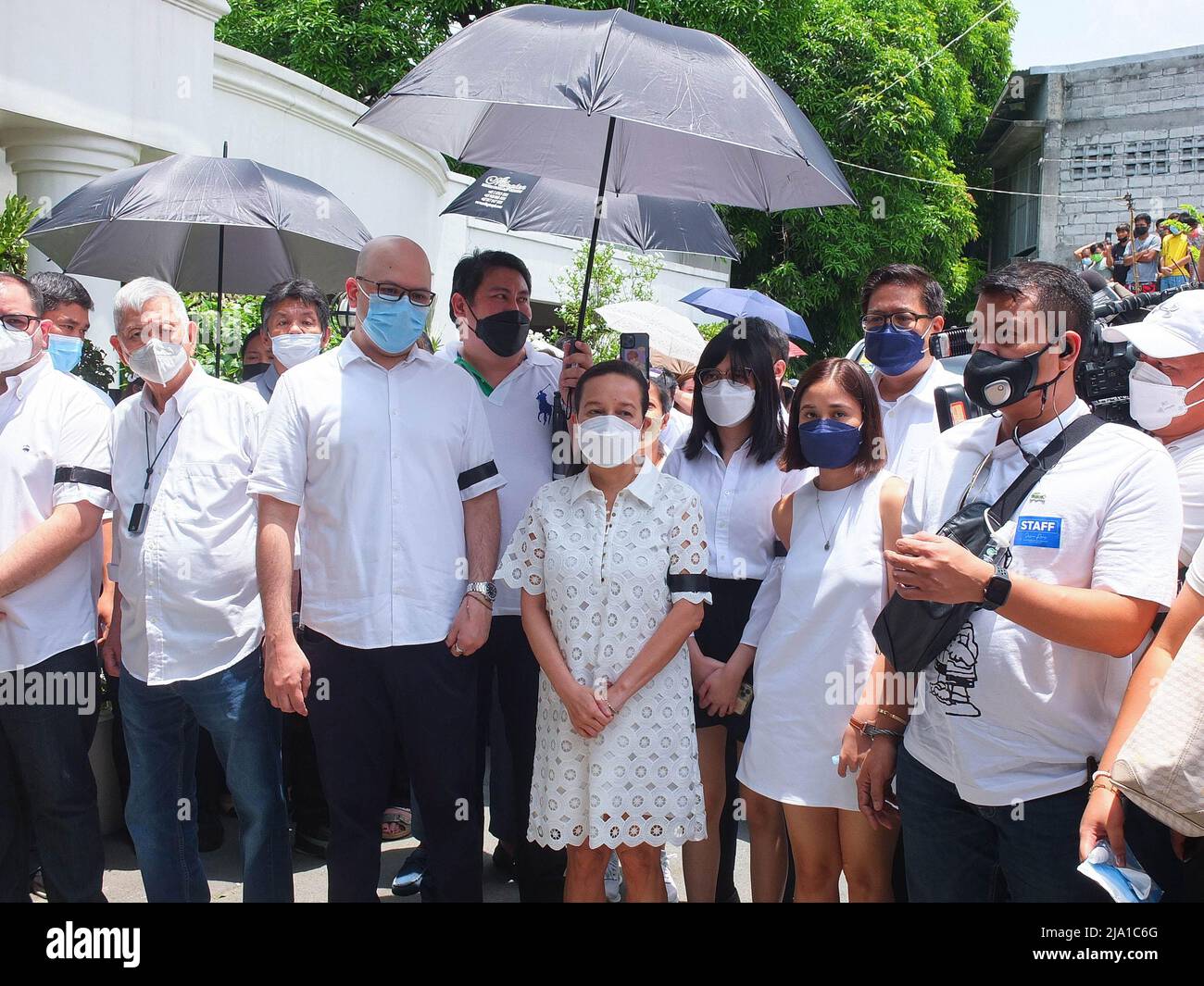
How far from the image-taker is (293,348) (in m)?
4.92

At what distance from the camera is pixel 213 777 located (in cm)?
475

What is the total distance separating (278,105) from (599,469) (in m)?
10.7

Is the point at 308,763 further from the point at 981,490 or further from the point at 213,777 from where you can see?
the point at 981,490

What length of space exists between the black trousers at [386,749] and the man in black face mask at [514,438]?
0.96ft

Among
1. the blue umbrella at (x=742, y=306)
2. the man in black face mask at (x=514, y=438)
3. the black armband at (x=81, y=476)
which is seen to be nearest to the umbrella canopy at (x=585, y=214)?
the man in black face mask at (x=514, y=438)

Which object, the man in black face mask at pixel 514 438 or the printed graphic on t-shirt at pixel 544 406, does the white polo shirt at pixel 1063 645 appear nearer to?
the man in black face mask at pixel 514 438

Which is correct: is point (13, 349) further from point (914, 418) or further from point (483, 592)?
point (914, 418)

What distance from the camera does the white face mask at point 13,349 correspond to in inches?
135

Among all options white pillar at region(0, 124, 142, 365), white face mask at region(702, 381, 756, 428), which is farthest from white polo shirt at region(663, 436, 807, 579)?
white pillar at region(0, 124, 142, 365)

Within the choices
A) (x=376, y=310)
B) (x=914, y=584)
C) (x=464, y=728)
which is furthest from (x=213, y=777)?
(x=914, y=584)

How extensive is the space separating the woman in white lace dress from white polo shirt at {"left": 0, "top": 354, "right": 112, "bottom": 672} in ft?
4.73

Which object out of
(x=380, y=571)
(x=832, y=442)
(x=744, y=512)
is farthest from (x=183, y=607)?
(x=832, y=442)

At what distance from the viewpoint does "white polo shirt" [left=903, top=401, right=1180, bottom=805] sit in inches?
91.1

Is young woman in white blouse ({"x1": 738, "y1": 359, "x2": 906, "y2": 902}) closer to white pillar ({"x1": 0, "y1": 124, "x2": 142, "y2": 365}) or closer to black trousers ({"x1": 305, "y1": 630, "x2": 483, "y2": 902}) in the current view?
black trousers ({"x1": 305, "y1": 630, "x2": 483, "y2": 902})
